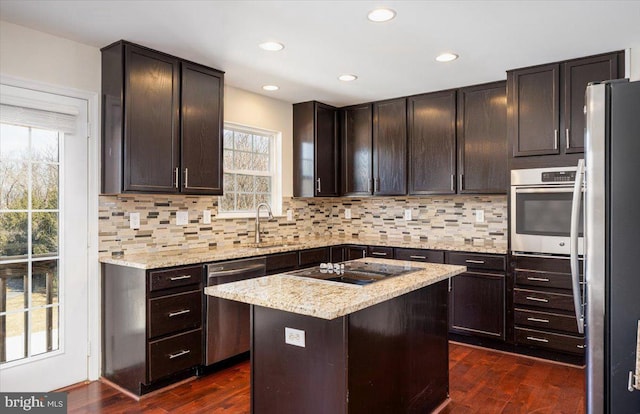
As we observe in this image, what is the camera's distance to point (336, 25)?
2.76m

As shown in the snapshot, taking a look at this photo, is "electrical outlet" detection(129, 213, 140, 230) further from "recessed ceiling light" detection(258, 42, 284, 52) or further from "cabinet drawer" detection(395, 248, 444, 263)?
"cabinet drawer" detection(395, 248, 444, 263)

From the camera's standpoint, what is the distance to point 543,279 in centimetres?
350

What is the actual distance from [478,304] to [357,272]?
1.89m

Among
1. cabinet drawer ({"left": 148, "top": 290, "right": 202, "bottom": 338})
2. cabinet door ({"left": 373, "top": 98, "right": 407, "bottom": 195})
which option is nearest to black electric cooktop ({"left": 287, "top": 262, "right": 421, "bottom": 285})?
cabinet drawer ({"left": 148, "top": 290, "right": 202, "bottom": 338})

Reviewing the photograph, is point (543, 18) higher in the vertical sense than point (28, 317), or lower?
higher

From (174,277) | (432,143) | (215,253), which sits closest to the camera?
(174,277)

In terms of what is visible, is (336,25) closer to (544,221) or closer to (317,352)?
(317,352)

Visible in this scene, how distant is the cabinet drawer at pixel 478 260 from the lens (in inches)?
148

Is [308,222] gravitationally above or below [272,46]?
below

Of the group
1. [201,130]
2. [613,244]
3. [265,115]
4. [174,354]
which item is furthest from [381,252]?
[613,244]

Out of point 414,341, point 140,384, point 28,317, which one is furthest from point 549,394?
point 28,317

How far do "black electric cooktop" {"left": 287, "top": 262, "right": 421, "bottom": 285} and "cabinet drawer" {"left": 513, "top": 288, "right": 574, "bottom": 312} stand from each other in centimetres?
144

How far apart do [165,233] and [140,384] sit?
4.05ft

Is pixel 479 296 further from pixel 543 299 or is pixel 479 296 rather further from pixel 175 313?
pixel 175 313
